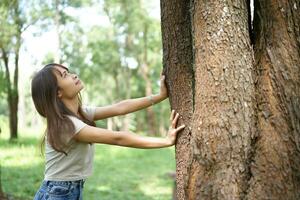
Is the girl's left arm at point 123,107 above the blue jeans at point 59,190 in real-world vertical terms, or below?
above

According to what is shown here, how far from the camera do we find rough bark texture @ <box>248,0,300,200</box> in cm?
257

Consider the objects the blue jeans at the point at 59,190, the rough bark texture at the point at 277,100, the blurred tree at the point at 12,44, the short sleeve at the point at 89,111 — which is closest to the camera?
the rough bark texture at the point at 277,100

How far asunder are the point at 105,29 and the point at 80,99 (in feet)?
87.5

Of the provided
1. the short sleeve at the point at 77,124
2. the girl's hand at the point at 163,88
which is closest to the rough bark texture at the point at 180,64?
the girl's hand at the point at 163,88

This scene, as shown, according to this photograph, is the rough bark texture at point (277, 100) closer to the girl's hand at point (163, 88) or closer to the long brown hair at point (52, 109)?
the girl's hand at point (163, 88)

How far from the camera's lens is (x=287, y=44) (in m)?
2.73

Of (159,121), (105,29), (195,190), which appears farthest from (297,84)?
(159,121)

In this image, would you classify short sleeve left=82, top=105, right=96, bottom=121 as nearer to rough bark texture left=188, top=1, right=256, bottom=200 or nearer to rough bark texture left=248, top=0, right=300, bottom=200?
rough bark texture left=188, top=1, right=256, bottom=200

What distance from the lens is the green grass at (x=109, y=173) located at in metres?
8.82

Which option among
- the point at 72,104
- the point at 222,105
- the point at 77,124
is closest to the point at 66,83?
the point at 72,104

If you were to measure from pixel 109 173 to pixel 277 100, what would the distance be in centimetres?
968

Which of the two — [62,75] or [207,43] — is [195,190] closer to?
[207,43]

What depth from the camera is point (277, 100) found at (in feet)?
8.78

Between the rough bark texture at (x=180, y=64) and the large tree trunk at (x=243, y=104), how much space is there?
0.72 ft
